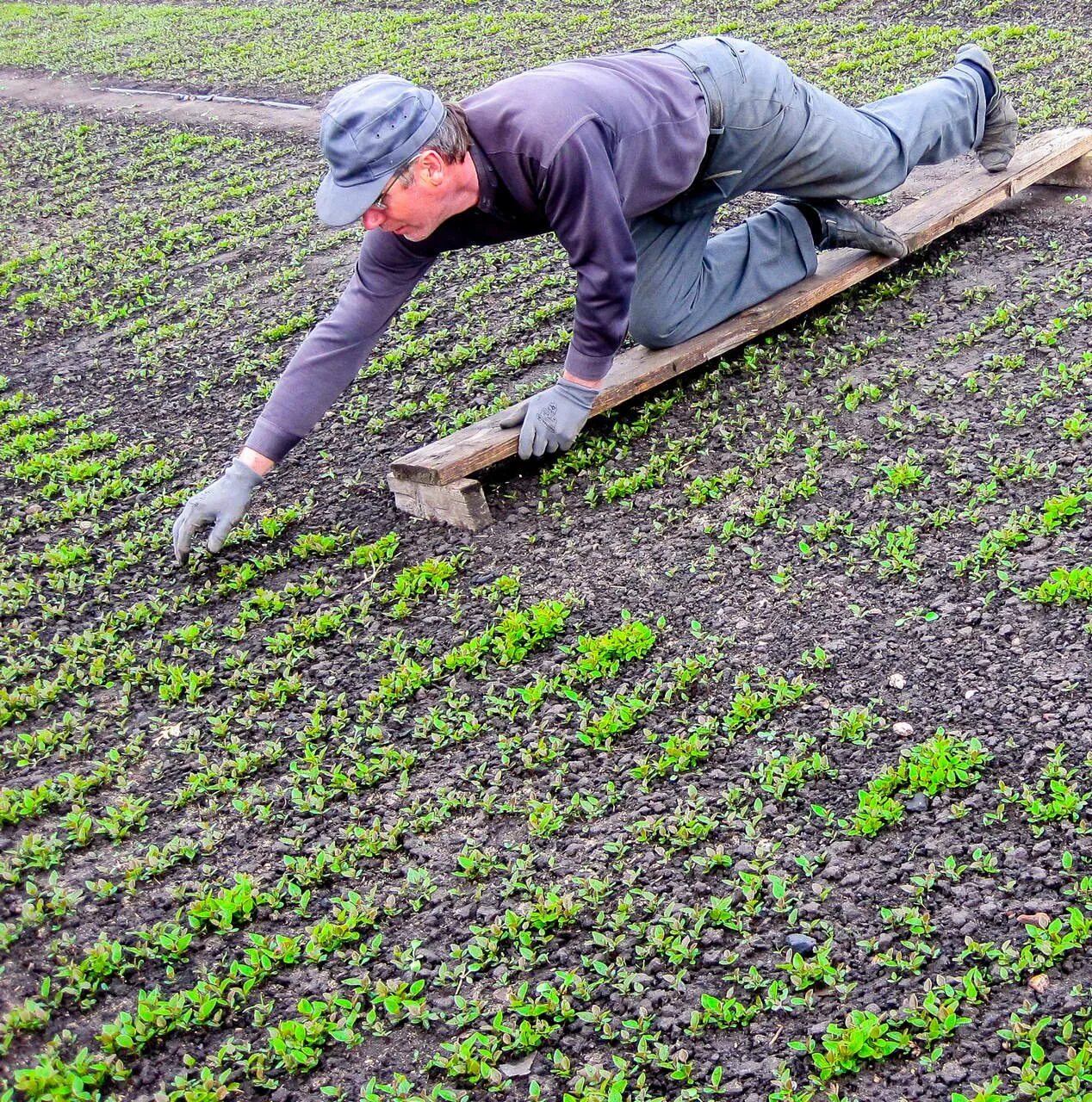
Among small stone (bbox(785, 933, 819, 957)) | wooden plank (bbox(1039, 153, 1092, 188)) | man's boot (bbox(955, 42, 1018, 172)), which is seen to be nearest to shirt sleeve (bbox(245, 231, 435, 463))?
small stone (bbox(785, 933, 819, 957))

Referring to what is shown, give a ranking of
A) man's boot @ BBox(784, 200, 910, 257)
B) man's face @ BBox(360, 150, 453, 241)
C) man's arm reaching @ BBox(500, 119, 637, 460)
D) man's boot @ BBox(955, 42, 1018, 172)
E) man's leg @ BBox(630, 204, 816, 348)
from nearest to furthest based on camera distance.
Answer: man's face @ BBox(360, 150, 453, 241) → man's arm reaching @ BBox(500, 119, 637, 460) → man's leg @ BBox(630, 204, 816, 348) → man's boot @ BBox(784, 200, 910, 257) → man's boot @ BBox(955, 42, 1018, 172)

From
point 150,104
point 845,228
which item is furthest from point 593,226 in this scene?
point 150,104

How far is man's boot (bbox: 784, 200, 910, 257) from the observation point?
440 cm

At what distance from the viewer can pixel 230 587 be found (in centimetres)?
375

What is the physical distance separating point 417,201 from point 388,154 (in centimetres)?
18

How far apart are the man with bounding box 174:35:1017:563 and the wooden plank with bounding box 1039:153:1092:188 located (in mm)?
686

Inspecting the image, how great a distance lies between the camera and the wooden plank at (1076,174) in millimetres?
5105

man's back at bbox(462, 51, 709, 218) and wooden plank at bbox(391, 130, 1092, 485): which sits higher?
man's back at bbox(462, 51, 709, 218)

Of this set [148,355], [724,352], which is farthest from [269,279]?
[724,352]

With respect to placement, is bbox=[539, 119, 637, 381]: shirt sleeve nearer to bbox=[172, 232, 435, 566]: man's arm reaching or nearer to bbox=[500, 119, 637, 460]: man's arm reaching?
bbox=[500, 119, 637, 460]: man's arm reaching

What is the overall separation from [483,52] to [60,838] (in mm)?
8629

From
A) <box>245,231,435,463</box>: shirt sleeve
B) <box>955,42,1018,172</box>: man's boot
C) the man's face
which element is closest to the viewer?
the man's face

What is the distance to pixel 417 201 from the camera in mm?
3266

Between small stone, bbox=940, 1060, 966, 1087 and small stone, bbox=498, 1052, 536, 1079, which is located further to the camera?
small stone, bbox=498, 1052, 536, 1079
